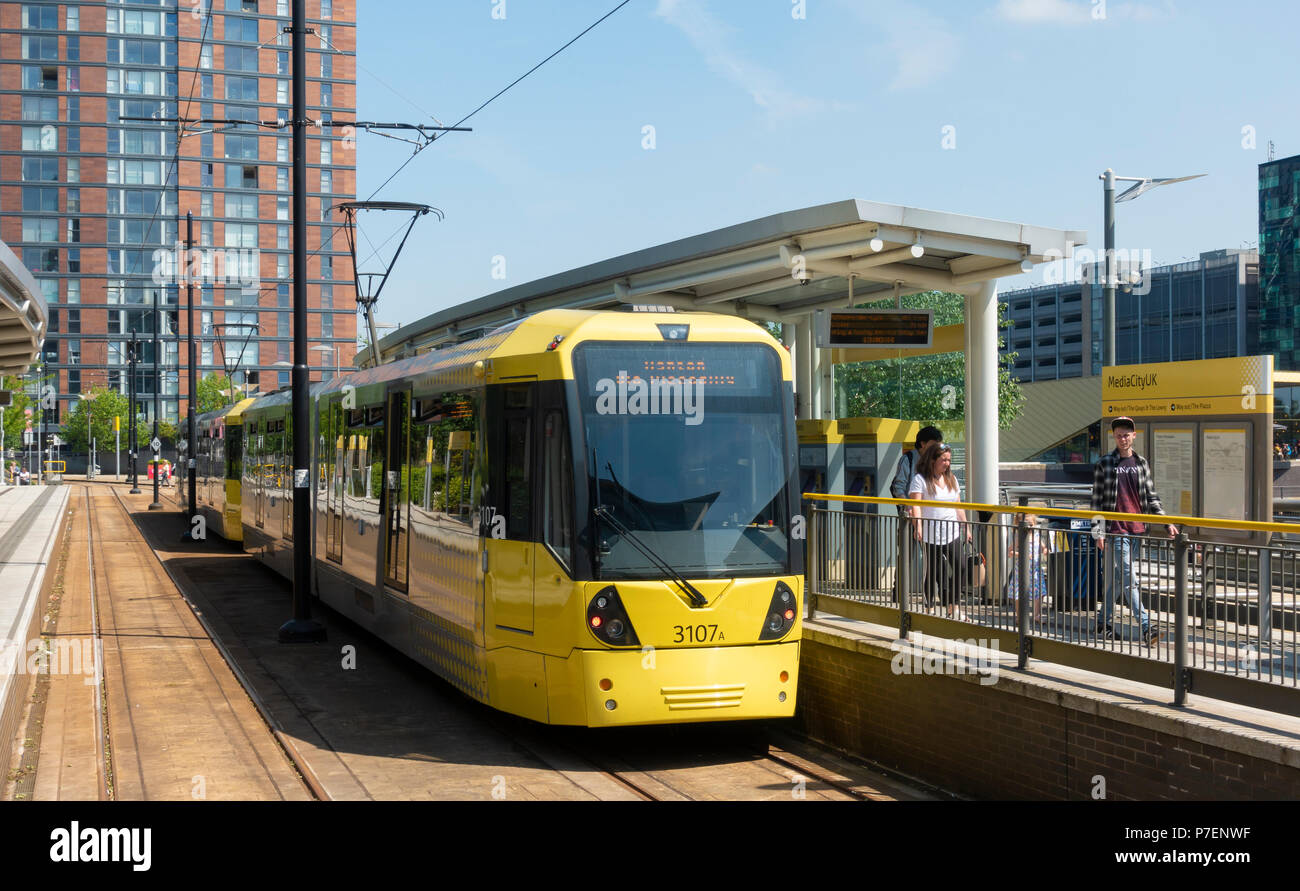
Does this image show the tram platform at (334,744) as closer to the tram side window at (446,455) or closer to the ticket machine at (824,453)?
the tram side window at (446,455)

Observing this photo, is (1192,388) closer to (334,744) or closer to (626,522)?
(626,522)

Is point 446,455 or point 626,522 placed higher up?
point 446,455

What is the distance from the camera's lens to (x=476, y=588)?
9430mm

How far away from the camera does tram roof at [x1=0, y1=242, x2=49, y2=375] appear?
15.6 metres

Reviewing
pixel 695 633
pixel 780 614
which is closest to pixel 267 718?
pixel 695 633

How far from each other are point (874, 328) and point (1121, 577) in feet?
20.5

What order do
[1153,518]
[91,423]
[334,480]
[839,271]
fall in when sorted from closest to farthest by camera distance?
[1153,518]
[839,271]
[334,480]
[91,423]

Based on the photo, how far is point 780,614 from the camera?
8828 mm

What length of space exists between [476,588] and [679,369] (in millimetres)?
2177

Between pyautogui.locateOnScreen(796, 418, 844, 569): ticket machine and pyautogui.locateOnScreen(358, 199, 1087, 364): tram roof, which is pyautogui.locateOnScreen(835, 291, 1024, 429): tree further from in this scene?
pyautogui.locateOnScreen(796, 418, 844, 569): ticket machine
